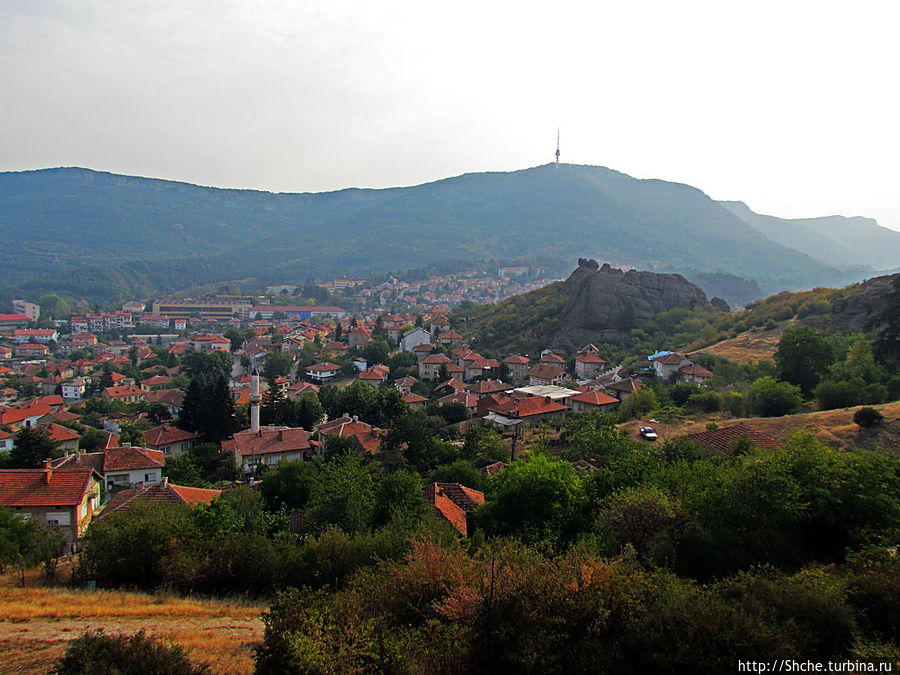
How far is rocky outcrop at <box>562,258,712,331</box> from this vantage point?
5100 cm

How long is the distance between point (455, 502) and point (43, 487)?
13.7 m

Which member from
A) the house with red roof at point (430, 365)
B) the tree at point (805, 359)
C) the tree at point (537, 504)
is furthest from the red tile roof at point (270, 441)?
the tree at point (805, 359)

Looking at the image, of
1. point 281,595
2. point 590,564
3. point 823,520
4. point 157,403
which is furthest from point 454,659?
point 157,403

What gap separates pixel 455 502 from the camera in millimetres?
15539

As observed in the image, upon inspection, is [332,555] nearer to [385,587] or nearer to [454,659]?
[385,587]

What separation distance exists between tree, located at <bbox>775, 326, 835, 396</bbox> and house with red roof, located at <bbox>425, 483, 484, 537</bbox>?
1671 centimetres

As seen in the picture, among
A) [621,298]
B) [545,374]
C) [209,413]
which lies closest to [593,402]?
[545,374]

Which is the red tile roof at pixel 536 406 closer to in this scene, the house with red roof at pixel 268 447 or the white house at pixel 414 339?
the house with red roof at pixel 268 447

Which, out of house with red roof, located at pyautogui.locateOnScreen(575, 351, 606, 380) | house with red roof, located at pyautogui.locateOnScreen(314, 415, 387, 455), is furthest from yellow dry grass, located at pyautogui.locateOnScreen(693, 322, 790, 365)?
house with red roof, located at pyautogui.locateOnScreen(314, 415, 387, 455)

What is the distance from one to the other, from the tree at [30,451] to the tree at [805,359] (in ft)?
111

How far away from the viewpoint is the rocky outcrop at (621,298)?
51.0 metres

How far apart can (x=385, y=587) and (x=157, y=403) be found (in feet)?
120

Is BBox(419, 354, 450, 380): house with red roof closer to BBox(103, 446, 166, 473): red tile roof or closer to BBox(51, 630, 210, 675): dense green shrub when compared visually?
BBox(103, 446, 166, 473): red tile roof

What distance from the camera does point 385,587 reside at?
7703mm
